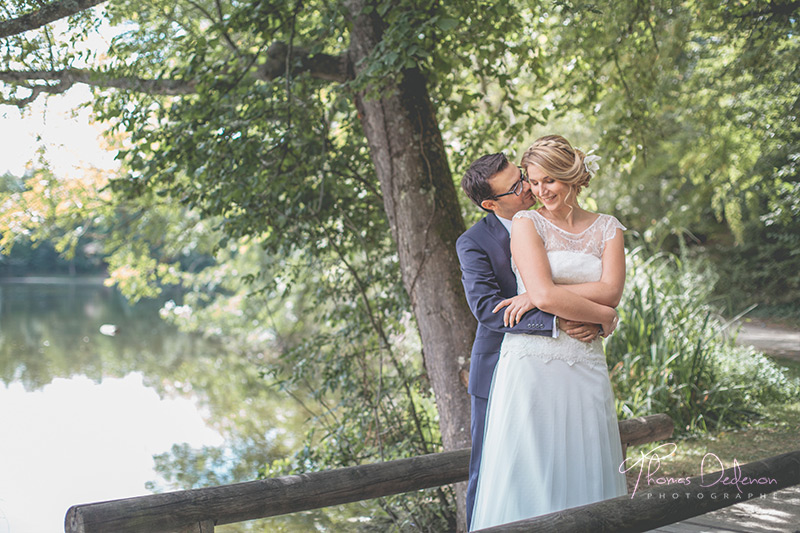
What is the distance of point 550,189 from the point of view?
2.46 m

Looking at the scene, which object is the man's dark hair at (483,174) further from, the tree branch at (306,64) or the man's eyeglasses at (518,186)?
the tree branch at (306,64)

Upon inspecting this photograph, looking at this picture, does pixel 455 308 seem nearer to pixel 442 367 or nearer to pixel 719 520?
pixel 442 367

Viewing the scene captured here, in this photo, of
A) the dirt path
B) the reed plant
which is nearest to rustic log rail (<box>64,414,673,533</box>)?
the reed plant

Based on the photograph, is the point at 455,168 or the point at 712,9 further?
the point at 455,168

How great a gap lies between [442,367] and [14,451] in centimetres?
773

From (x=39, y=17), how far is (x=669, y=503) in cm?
371

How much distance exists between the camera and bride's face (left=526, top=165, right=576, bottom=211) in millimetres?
2443

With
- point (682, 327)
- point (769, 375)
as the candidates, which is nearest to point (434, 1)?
point (682, 327)

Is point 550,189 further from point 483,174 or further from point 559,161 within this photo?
point 483,174

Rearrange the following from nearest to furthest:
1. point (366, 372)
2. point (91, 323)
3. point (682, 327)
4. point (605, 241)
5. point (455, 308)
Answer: point (605, 241) < point (455, 308) < point (366, 372) < point (682, 327) < point (91, 323)

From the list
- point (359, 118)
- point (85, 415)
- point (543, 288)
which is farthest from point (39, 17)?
point (85, 415)

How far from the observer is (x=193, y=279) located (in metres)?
13.6

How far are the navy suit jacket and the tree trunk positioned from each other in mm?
1277

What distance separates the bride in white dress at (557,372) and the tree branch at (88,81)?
3152 millimetres
